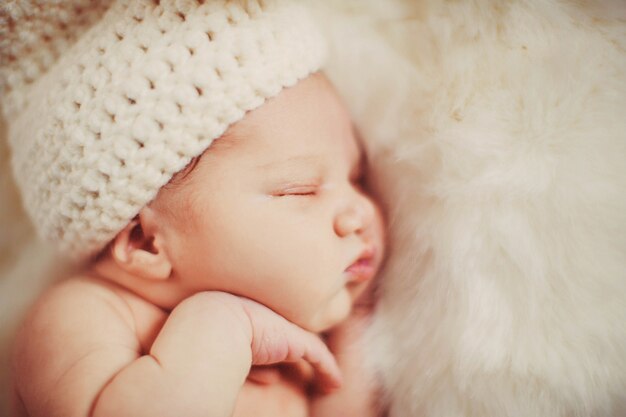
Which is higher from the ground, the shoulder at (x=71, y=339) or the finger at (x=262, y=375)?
the shoulder at (x=71, y=339)

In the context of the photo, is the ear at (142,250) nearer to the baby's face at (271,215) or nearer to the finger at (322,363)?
the baby's face at (271,215)

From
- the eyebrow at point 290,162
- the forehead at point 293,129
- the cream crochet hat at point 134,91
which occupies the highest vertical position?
the cream crochet hat at point 134,91

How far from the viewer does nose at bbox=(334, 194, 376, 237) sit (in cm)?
63

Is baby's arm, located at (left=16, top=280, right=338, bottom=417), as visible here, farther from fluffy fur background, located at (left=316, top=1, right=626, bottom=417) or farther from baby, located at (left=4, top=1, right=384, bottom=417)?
fluffy fur background, located at (left=316, top=1, right=626, bottom=417)

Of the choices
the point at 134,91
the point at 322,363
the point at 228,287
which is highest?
the point at 134,91

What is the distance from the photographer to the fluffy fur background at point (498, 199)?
1.73 ft

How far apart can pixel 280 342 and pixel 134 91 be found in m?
0.35

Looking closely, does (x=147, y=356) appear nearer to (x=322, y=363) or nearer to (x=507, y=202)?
(x=322, y=363)

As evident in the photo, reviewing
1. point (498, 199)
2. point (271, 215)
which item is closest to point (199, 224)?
point (271, 215)

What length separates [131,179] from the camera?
0.57 metres

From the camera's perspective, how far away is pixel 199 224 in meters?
0.59

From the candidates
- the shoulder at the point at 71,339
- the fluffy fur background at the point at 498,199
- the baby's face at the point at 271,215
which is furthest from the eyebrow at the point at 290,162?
the shoulder at the point at 71,339

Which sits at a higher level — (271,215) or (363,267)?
(271,215)

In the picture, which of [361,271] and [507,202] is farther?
[361,271]
